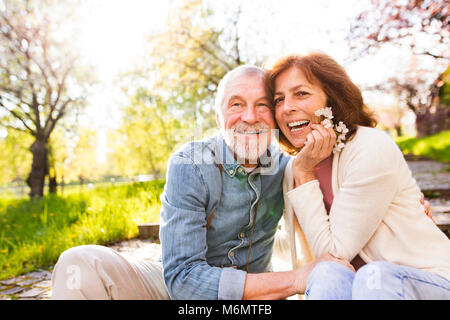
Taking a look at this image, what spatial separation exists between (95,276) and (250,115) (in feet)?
4.13

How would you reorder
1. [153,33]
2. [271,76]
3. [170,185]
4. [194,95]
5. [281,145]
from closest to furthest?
[170,185] < [271,76] < [281,145] < [153,33] < [194,95]

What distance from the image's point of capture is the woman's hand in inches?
77.7

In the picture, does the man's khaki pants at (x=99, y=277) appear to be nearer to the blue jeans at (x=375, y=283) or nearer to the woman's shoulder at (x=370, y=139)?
the blue jeans at (x=375, y=283)

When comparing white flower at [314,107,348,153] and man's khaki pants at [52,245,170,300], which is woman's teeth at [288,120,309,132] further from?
man's khaki pants at [52,245,170,300]

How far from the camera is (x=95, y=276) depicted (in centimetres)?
168

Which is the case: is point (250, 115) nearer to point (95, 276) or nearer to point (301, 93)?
point (301, 93)

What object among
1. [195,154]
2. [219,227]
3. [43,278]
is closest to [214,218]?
[219,227]

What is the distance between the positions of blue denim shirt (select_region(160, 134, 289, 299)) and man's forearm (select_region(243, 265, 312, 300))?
0.17 feet

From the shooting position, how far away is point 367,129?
6.63 feet

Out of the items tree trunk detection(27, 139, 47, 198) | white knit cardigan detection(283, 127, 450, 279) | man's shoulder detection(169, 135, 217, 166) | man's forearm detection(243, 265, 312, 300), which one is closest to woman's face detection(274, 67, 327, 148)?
white knit cardigan detection(283, 127, 450, 279)

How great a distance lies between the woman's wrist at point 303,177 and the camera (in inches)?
79.6
